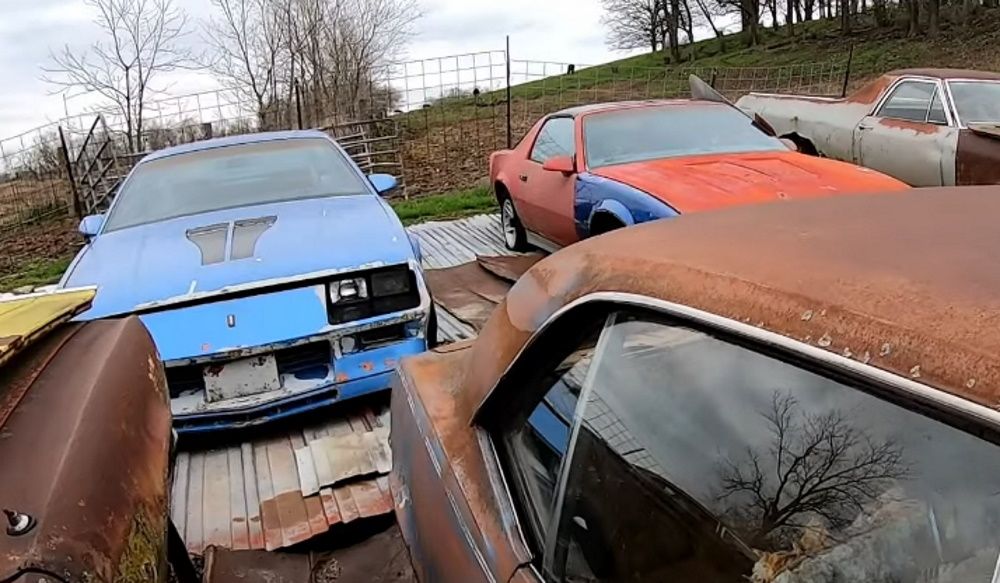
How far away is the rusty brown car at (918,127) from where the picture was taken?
22.9 feet

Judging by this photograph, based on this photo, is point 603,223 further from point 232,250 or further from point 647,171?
point 232,250

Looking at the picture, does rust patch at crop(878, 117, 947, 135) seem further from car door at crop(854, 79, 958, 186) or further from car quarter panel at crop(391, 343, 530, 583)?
car quarter panel at crop(391, 343, 530, 583)

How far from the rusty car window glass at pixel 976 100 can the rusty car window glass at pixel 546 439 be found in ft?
23.2

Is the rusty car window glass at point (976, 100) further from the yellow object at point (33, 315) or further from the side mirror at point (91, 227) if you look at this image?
the yellow object at point (33, 315)

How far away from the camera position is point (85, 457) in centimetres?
164

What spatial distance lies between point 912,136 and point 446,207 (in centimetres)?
486

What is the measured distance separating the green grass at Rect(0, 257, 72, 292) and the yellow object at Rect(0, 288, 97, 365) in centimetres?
595

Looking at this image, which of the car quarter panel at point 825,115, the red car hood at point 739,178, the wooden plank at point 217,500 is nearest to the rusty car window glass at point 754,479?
the wooden plank at point 217,500

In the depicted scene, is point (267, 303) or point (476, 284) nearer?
point (267, 303)

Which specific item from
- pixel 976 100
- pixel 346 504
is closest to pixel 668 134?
pixel 976 100

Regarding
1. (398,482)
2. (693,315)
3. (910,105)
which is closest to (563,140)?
(910,105)

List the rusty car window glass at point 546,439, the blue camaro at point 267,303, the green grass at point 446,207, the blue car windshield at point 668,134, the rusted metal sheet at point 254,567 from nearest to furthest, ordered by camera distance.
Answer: the rusty car window glass at point 546,439 < the rusted metal sheet at point 254,567 < the blue camaro at point 267,303 < the blue car windshield at point 668,134 < the green grass at point 446,207

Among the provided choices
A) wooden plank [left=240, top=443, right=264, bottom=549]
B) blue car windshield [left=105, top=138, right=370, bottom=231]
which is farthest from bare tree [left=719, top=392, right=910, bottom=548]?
blue car windshield [left=105, top=138, right=370, bottom=231]

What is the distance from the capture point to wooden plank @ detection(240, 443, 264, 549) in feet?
9.81
